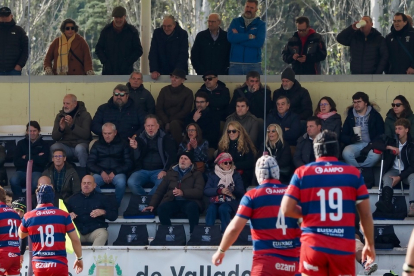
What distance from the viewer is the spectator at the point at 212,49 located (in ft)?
52.9

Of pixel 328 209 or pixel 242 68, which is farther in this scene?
pixel 242 68

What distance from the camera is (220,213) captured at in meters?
13.7

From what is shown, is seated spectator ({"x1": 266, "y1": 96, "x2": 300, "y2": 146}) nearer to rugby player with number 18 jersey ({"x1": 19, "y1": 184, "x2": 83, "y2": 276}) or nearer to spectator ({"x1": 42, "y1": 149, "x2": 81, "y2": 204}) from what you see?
spectator ({"x1": 42, "y1": 149, "x2": 81, "y2": 204})

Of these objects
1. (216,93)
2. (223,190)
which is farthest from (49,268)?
(216,93)

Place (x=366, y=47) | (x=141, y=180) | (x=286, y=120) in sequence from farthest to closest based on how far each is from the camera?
(x=366, y=47) < (x=286, y=120) < (x=141, y=180)

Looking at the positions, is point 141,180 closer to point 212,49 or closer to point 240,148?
point 240,148

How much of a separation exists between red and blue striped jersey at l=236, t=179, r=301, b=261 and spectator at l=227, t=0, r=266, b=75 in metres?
7.00

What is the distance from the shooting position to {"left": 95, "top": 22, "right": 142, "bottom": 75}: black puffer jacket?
53.6 ft

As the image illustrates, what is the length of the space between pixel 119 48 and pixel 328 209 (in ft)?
28.5

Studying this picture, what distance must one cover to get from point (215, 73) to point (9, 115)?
4045 mm

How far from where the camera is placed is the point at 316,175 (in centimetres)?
838

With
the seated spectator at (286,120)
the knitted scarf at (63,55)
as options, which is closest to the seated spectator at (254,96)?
the seated spectator at (286,120)

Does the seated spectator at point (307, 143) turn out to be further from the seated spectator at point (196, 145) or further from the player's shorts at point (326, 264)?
the player's shorts at point (326, 264)

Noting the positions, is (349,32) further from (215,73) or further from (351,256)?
(351,256)
